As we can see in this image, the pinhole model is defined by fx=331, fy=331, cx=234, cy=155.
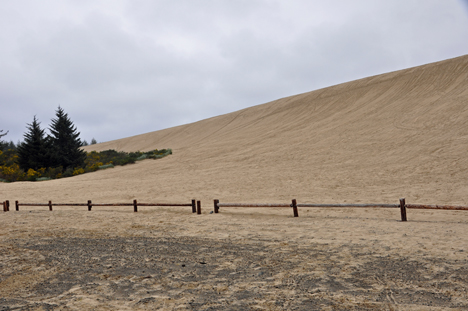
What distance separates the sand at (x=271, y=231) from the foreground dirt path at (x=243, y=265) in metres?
0.03

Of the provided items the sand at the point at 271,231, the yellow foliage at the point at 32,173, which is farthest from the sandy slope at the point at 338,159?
the yellow foliage at the point at 32,173

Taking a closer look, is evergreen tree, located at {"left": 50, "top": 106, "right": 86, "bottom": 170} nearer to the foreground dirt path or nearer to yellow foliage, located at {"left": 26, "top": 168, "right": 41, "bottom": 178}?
yellow foliage, located at {"left": 26, "top": 168, "right": 41, "bottom": 178}

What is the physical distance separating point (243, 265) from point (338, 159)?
57.0 feet

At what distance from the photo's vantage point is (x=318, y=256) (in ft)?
21.8

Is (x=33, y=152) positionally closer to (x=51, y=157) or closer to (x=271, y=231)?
(x=51, y=157)

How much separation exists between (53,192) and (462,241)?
2304cm

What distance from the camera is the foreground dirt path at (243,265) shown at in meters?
4.56

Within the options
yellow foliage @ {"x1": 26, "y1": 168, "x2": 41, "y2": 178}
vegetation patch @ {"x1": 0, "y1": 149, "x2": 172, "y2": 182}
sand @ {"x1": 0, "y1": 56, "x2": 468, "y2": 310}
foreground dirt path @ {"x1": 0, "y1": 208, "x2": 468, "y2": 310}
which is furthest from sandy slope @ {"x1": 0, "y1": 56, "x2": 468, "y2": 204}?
foreground dirt path @ {"x1": 0, "y1": 208, "x2": 468, "y2": 310}

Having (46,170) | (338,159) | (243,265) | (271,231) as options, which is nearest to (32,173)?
(46,170)

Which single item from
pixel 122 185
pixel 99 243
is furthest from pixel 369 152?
pixel 99 243

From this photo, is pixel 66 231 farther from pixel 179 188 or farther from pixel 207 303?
pixel 179 188

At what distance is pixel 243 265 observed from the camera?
6.24 metres

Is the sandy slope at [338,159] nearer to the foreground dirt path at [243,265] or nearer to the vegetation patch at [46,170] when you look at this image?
the vegetation patch at [46,170]

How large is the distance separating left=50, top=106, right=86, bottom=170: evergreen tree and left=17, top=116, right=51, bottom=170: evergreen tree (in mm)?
886
